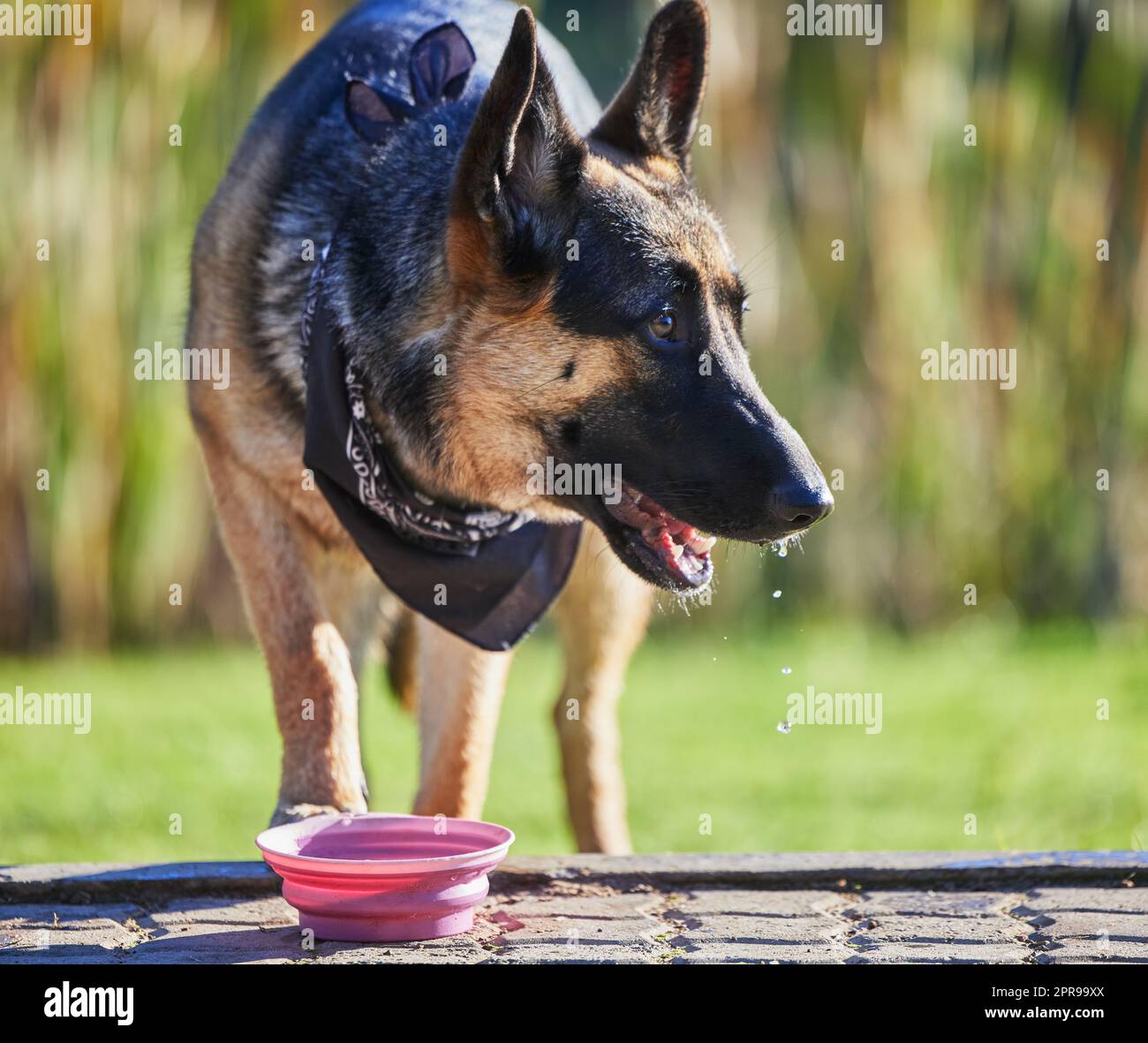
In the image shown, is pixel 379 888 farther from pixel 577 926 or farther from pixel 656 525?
pixel 656 525

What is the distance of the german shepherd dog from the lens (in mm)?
3711

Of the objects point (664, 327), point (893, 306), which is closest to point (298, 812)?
point (664, 327)

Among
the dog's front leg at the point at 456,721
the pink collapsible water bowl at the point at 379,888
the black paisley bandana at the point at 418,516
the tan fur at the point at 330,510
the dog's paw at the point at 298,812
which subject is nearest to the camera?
the pink collapsible water bowl at the point at 379,888

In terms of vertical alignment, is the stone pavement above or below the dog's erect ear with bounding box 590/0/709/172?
below

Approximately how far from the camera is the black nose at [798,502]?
3568 mm

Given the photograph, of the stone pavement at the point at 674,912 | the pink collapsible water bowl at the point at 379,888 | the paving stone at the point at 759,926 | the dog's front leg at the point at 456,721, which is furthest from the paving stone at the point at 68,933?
the paving stone at the point at 759,926

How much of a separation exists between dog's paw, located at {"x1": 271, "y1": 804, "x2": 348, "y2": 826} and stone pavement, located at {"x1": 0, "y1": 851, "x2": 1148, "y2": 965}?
14 cm

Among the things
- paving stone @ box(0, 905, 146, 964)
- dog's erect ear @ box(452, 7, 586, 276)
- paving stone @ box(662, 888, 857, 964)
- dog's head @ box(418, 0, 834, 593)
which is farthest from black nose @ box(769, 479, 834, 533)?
paving stone @ box(0, 905, 146, 964)

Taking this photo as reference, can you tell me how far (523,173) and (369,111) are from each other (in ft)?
2.60

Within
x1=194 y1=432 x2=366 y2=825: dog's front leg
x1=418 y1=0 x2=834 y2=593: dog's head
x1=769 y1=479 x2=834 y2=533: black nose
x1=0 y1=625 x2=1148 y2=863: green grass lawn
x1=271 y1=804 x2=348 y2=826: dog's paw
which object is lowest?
x1=0 y1=625 x2=1148 y2=863: green grass lawn

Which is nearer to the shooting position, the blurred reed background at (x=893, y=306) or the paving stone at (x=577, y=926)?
the paving stone at (x=577, y=926)

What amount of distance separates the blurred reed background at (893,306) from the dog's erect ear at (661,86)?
4638 millimetres

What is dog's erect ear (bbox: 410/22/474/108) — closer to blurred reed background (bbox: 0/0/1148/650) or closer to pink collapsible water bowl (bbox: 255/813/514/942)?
pink collapsible water bowl (bbox: 255/813/514/942)

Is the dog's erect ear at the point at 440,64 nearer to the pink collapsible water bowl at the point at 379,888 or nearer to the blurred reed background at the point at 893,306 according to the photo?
the pink collapsible water bowl at the point at 379,888
